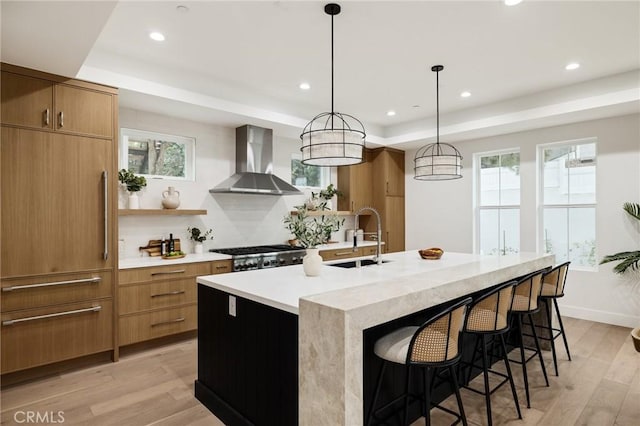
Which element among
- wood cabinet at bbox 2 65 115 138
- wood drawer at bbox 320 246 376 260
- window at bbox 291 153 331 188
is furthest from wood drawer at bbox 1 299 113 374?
window at bbox 291 153 331 188

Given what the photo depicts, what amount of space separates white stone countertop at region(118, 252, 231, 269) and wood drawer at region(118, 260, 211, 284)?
36mm

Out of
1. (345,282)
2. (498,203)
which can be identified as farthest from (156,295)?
(498,203)

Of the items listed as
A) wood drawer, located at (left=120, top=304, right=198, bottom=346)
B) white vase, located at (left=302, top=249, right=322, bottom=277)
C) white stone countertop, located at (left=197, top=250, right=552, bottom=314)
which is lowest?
wood drawer, located at (left=120, top=304, right=198, bottom=346)

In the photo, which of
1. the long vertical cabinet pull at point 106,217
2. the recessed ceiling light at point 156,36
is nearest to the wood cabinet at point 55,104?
the long vertical cabinet pull at point 106,217

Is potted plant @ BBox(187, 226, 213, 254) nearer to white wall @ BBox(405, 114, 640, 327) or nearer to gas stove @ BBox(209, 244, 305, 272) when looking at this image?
gas stove @ BBox(209, 244, 305, 272)

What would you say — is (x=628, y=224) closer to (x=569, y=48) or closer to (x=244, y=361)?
Result: (x=569, y=48)

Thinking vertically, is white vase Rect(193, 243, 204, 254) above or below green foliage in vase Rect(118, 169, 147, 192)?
below

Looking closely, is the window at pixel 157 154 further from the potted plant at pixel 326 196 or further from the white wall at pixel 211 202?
the potted plant at pixel 326 196

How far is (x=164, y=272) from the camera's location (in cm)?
373

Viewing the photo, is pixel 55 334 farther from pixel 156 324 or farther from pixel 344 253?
pixel 344 253

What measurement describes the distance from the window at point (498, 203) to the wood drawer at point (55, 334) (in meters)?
5.16

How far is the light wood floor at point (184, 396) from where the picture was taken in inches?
96.9

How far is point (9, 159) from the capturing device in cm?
283

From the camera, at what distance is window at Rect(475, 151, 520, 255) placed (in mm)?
5473
